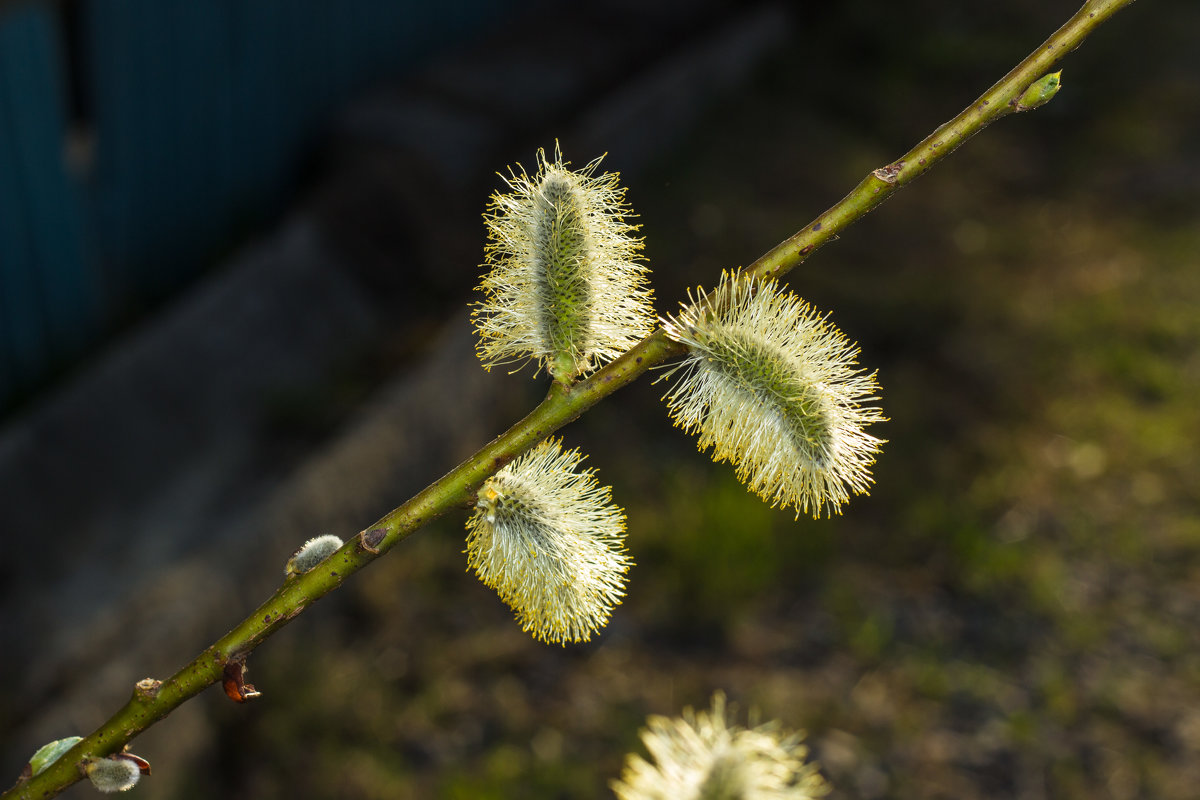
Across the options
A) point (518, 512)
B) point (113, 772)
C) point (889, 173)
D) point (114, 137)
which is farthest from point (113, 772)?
point (114, 137)

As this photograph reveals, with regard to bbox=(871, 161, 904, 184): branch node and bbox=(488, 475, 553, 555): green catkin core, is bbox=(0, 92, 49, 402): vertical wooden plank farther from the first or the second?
bbox=(871, 161, 904, 184): branch node

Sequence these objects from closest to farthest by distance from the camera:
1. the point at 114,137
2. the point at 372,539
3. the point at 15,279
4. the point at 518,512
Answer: the point at 372,539 → the point at 518,512 → the point at 15,279 → the point at 114,137

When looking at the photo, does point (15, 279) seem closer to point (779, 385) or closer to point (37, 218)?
point (37, 218)

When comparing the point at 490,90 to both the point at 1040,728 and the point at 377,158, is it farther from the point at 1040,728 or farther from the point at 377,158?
the point at 1040,728

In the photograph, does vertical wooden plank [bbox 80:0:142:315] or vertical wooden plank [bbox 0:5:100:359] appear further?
vertical wooden plank [bbox 80:0:142:315]

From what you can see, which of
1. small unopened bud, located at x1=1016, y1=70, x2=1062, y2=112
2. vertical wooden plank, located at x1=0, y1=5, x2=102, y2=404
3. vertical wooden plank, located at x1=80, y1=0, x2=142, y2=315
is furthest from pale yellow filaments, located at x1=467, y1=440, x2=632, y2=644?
vertical wooden plank, located at x1=80, y1=0, x2=142, y2=315

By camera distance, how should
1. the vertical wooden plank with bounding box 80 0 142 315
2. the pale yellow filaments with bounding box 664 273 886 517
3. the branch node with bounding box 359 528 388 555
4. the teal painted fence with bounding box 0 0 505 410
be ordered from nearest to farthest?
the branch node with bounding box 359 528 388 555
the pale yellow filaments with bounding box 664 273 886 517
the teal painted fence with bounding box 0 0 505 410
the vertical wooden plank with bounding box 80 0 142 315

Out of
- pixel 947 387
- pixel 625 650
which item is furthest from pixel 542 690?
pixel 947 387
